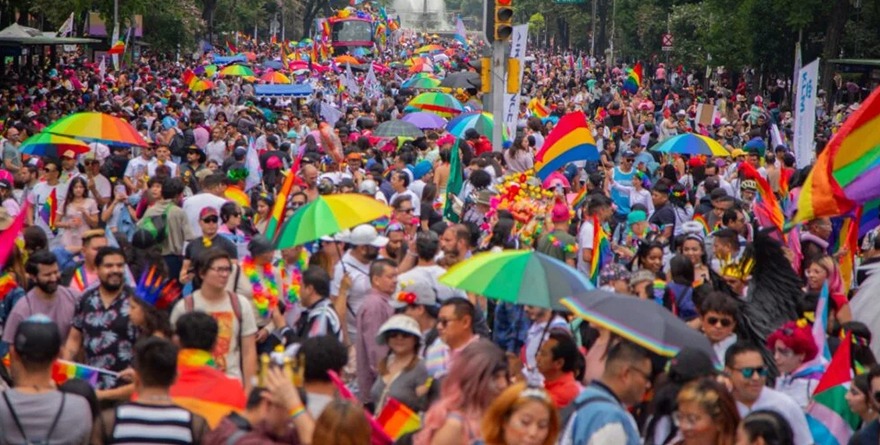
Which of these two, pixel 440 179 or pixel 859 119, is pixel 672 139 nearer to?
pixel 440 179

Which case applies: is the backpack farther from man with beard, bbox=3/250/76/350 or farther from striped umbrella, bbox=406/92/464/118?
striped umbrella, bbox=406/92/464/118

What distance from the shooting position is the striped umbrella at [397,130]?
21.7m

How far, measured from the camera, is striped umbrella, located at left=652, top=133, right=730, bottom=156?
17688mm

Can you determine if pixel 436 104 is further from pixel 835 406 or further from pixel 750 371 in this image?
pixel 750 371

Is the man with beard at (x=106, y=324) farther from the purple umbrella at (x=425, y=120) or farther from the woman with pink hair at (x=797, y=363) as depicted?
the purple umbrella at (x=425, y=120)

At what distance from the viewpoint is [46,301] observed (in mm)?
8469

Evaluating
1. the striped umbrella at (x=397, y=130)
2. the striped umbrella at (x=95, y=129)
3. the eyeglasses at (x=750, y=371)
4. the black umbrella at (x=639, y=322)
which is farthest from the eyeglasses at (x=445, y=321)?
the striped umbrella at (x=397, y=130)


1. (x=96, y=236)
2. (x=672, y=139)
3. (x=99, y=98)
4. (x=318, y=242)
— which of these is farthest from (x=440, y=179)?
(x=99, y=98)

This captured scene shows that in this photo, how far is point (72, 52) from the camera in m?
61.2

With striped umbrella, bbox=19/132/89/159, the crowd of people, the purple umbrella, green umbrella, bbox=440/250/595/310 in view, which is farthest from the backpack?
the purple umbrella

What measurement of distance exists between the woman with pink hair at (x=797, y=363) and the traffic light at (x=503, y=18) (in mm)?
11610

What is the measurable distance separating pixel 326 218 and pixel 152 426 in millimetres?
3457

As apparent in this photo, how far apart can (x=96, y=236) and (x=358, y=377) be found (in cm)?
209

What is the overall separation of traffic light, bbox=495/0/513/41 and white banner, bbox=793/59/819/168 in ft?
14.3
